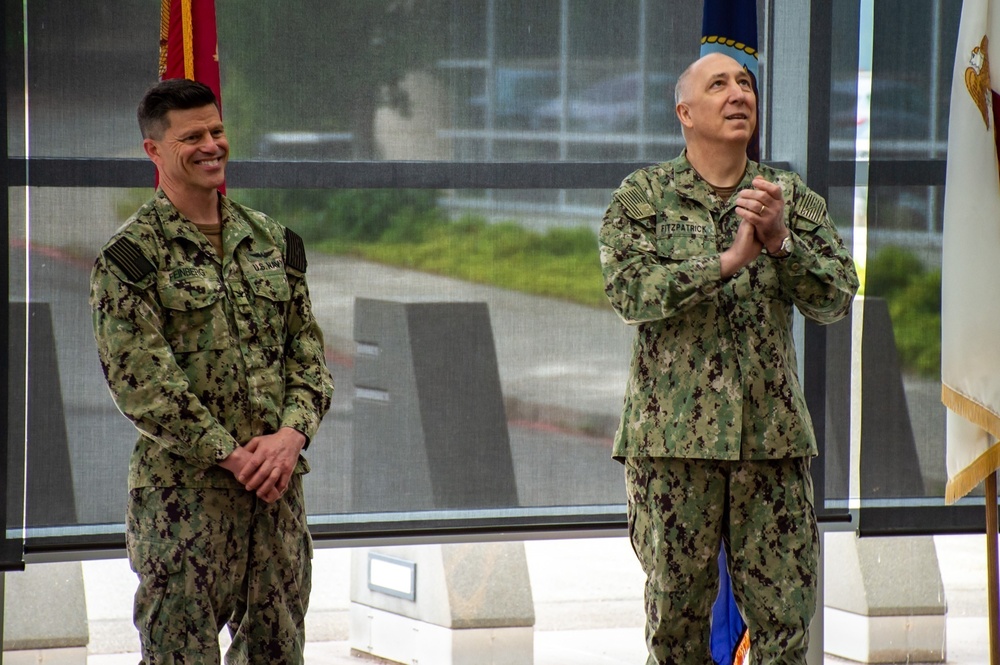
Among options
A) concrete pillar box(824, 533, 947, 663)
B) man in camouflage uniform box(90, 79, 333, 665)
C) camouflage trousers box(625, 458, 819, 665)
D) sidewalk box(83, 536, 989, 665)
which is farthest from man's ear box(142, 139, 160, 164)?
concrete pillar box(824, 533, 947, 663)

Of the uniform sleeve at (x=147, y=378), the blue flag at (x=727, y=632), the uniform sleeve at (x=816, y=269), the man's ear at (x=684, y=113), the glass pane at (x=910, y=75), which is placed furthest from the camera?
the glass pane at (x=910, y=75)

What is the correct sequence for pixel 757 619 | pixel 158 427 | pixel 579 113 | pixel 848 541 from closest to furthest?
pixel 158 427, pixel 757 619, pixel 579 113, pixel 848 541

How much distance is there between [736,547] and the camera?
2531 mm

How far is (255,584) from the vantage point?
232 centimetres

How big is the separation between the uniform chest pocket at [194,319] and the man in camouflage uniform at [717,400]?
814 mm

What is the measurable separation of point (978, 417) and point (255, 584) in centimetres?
186

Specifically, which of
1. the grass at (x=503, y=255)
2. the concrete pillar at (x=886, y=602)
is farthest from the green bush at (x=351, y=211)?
the concrete pillar at (x=886, y=602)

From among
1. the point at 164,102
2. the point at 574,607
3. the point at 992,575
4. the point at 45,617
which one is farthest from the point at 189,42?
the point at 574,607

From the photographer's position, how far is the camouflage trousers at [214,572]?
2244mm

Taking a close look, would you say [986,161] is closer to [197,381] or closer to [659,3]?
[659,3]

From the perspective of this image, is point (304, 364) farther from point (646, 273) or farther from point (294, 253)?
point (646, 273)

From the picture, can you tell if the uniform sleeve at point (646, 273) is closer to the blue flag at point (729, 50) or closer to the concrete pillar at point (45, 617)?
the blue flag at point (729, 50)

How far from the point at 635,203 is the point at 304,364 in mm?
784

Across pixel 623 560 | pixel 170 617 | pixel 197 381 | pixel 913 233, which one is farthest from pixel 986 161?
pixel 623 560
